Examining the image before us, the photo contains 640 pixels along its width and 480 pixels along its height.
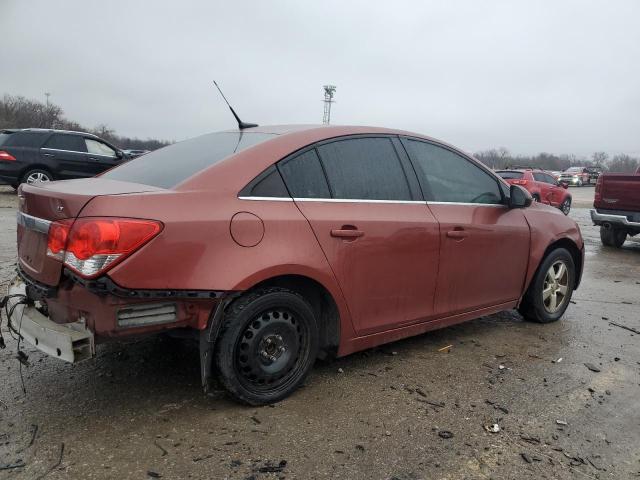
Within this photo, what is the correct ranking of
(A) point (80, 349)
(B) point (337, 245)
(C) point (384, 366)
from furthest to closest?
(C) point (384, 366)
(B) point (337, 245)
(A) point (80, 349)

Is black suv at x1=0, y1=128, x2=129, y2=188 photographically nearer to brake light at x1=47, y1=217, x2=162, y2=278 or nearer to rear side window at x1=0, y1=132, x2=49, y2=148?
rear side window at x1=0, y1=132, x2=49, y2=148

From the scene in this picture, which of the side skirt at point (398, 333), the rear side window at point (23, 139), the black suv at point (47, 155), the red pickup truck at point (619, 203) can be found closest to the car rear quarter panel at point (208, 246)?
the side skirt at point (398, 333)

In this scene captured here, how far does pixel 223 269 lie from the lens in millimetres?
2670

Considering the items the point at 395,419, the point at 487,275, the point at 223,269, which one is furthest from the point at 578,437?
the point at 223,269

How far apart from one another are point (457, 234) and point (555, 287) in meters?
1.62

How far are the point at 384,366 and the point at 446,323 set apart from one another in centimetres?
61

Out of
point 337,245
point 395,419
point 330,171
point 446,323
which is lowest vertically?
point 395,419

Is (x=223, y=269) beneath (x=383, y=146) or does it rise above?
beneath

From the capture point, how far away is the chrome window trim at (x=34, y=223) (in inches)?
105

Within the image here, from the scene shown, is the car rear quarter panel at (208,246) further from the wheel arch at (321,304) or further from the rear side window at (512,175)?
the rear side window at (512,175)

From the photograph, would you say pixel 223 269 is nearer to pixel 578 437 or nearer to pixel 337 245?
pixel 337 245

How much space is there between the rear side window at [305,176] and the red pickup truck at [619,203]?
8.70 metres

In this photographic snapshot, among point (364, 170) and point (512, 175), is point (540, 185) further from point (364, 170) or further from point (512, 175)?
point (364, 170)

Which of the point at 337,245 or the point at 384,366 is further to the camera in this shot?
the point at 384,366
